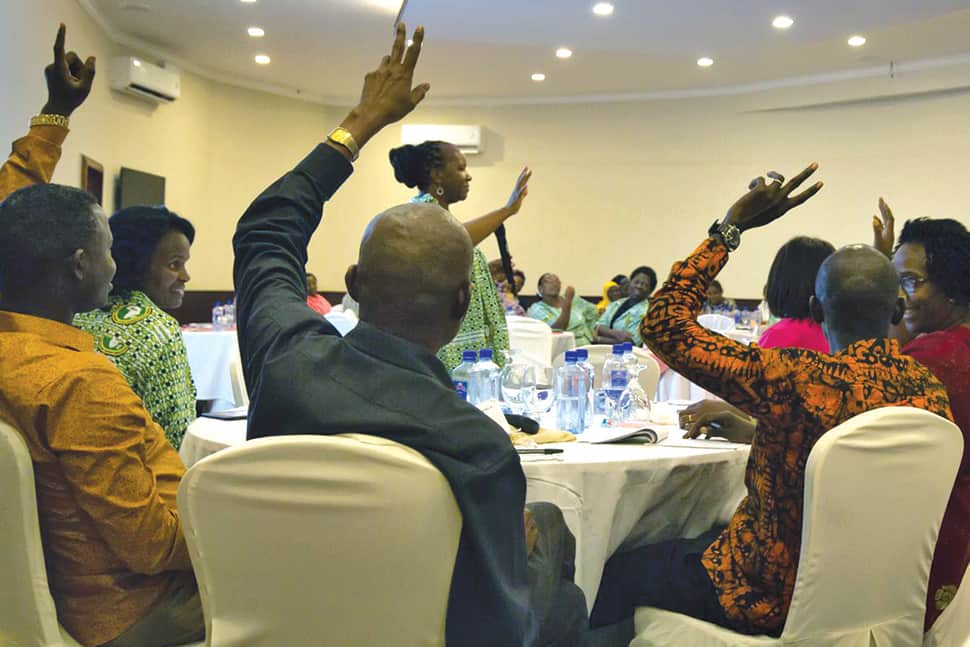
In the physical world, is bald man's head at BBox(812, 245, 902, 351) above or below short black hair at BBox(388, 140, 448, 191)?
below

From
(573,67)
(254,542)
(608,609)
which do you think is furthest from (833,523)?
(573,67)

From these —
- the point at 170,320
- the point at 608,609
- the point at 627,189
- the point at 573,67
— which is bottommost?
the point at 608,609

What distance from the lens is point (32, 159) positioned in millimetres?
2422

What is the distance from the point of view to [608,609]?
2271mm

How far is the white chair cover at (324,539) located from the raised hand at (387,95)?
646 millimetres

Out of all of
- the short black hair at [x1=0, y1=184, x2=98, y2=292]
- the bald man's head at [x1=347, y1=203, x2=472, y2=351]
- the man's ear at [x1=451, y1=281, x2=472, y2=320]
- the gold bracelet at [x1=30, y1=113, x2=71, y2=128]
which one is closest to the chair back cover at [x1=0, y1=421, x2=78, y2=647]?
the short black hair at [x1=0, y1=184, x2=98, y2=292]

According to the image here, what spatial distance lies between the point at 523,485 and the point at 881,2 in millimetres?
8609

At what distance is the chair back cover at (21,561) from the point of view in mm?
1591

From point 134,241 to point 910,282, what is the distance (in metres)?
2.17

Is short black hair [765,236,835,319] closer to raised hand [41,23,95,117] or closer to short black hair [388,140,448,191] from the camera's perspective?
short black hair [388,140,448,191]

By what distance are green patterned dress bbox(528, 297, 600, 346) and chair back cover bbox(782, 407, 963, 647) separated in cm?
699

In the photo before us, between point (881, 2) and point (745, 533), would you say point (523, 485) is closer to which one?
point (745, 533)

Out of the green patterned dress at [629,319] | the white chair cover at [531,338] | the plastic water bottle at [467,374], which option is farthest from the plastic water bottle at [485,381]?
the green patterned dress at [629,319]

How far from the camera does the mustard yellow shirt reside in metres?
1.61
